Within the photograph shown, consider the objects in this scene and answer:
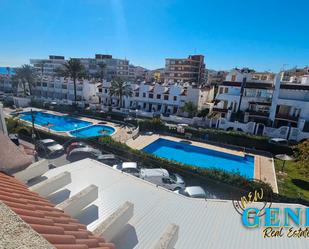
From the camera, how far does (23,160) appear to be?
7227mm

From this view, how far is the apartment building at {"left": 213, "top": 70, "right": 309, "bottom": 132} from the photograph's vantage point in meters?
34.1

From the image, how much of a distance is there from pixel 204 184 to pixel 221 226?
9686mm

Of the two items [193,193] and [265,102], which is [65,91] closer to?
[265,102]

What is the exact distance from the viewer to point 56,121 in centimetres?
4350

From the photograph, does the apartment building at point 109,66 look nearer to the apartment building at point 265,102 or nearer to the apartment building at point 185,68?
the apartment building at point 185,68

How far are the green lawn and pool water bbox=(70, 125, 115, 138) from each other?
25.1m

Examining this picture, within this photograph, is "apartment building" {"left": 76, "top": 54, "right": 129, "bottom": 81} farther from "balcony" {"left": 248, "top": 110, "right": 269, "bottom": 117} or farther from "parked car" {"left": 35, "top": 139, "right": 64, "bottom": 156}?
"parked car" {"left": 35, "top": 139, "right": 64, "bottom": 156}

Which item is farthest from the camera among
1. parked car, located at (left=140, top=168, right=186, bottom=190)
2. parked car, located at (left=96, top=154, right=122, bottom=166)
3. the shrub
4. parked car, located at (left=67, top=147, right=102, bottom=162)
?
the shrub

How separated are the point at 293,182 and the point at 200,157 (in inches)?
432

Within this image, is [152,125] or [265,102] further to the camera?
[265,102]

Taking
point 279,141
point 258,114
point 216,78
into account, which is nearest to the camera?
point 279,141

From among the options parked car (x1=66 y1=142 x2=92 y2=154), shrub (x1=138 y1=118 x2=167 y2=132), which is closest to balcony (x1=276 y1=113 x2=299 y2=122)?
shrub (x1=138 y1=118 x2=167 y2=132)

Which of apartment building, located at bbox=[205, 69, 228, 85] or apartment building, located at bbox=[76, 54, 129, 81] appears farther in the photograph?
apartment building, located at bbox=[76, 54, 129, 81]

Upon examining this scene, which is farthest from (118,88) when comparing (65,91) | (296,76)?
(296,76)
